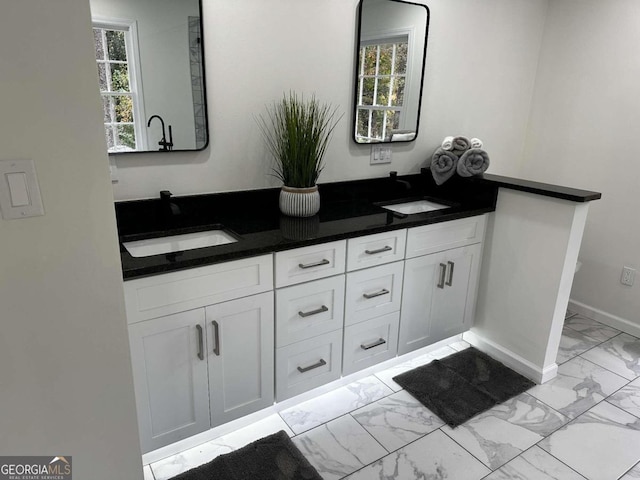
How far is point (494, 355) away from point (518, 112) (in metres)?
1.73

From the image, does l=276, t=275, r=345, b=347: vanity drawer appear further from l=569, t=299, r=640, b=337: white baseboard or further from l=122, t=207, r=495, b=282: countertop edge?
l=569, t=299, r=640, b=337: white baseboard

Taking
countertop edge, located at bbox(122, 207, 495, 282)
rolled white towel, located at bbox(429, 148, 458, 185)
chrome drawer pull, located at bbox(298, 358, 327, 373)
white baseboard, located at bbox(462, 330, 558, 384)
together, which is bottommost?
white baseboard, located at bbox(462, 330, 558, 384)

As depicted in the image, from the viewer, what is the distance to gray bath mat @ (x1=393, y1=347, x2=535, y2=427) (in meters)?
2.20

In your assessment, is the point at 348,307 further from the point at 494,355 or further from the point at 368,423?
the point at 494,355

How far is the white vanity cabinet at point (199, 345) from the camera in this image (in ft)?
5.25

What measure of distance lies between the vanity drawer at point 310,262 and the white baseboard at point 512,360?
1.23 m

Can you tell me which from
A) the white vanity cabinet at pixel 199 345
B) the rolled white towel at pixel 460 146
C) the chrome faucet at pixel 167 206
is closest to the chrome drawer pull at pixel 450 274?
the rolled white towel at pixel 460 146

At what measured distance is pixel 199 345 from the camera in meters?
1.72

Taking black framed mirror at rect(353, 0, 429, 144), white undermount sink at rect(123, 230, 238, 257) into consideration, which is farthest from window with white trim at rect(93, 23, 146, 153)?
black framed mirror at rect(353, 0, 429, 144)

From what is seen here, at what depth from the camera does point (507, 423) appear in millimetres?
2125

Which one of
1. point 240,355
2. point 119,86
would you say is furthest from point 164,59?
point 240,355

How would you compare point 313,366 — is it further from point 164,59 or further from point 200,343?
point 164,59

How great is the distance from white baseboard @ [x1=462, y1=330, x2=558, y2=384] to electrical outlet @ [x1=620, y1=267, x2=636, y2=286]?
0.93 metres

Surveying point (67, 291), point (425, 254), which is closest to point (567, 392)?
point (425, 254)
